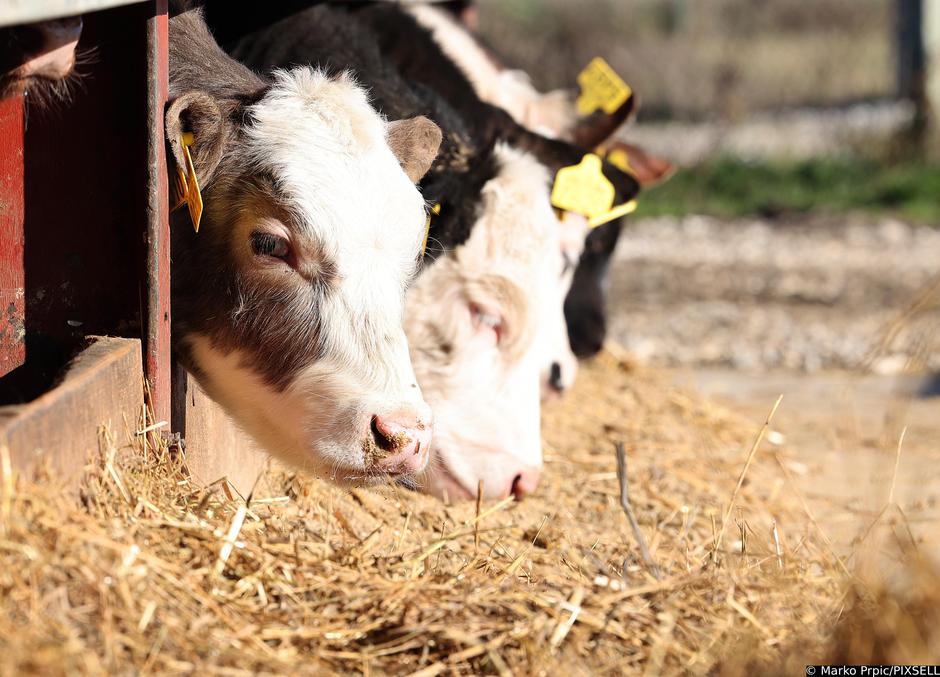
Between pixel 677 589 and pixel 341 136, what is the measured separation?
1557mm

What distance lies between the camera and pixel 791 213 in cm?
1313

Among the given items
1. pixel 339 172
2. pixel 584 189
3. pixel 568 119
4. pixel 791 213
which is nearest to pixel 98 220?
pixel 339 172

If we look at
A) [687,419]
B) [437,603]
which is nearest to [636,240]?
[687,419]

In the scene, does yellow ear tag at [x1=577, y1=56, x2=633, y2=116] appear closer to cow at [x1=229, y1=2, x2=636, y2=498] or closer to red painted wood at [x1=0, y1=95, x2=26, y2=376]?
cow at [x1=229, y1=2, x2=636, y2=498]

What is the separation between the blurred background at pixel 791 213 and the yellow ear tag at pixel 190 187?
176 cm

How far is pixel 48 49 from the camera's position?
3.05 metres

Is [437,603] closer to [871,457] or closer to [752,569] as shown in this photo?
[752,569]

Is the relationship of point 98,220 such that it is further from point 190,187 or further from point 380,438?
point 380,438

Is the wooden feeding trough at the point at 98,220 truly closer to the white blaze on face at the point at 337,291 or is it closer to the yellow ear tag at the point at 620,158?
the white blaze on face at the point at 337,291

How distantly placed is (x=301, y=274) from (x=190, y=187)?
371mm

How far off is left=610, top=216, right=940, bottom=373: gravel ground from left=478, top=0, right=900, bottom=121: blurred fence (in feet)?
15.6

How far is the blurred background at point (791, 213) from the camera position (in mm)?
6340

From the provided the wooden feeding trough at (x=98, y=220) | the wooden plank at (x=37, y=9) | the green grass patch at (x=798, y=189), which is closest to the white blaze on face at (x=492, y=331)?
the wooden feeding trough at (x=98, y=220)

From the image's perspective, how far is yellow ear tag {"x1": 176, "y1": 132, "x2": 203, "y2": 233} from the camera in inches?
131
